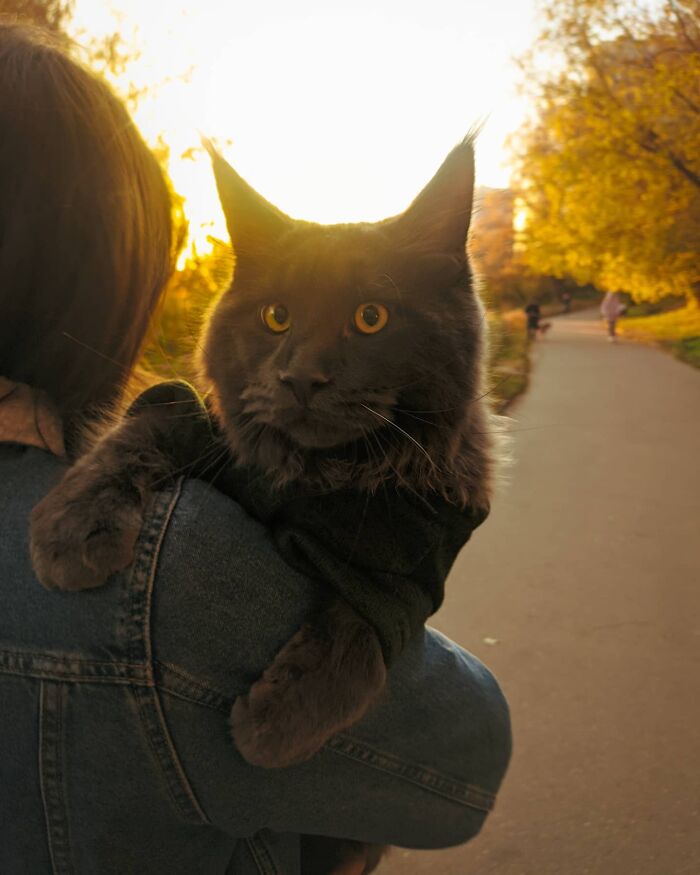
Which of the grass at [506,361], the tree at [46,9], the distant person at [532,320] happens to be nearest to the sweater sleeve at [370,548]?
the grass at [506,361]

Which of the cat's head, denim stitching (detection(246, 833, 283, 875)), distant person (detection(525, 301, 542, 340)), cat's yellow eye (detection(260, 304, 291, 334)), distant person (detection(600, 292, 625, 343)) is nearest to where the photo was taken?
denim stitching (detection(246, 833, 283, 875))

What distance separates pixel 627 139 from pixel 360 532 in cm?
1363

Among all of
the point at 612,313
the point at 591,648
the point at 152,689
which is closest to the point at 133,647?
the point at 152,689

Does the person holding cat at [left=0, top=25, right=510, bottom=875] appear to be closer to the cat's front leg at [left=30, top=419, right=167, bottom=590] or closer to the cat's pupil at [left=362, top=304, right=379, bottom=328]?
the cat's front leg at [left=30, top=419, right=167, bottom=590]

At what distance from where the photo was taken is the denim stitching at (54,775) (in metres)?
1.10

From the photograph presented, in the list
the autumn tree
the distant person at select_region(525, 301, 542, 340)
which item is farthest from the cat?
the distant person at select_region(525, 301, 542, 340)

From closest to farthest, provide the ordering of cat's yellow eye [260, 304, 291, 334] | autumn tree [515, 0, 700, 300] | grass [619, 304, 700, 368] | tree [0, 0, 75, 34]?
1. cat's yellow eye [260, 304, 291, 334]
2. tree [0, 0, 75, 34]
3. autumn tree [515, 0, 700, 300]
4. grass [619, 304, 700, 368]

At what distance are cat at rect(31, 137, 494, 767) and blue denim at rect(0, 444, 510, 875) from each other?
5cm

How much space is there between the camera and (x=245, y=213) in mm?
1676

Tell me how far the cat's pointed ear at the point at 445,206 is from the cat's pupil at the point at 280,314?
271 mm

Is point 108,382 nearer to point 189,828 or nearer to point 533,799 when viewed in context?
point 189,828

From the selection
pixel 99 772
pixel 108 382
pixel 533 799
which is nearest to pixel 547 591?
pixel 533 799

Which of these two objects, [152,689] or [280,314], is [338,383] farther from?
[152,689]

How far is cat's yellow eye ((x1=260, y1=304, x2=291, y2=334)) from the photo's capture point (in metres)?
1.58
